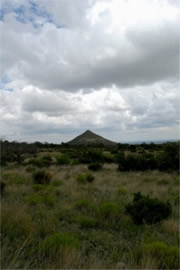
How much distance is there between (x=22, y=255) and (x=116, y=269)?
5.19 ft

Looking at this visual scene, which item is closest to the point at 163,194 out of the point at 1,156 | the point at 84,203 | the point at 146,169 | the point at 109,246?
the point at 84,203

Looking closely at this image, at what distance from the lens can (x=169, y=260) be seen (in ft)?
13.3

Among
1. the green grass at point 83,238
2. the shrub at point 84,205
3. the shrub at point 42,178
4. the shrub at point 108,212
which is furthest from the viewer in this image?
the shrub at point 42,178

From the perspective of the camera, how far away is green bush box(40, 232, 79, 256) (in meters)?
4.08

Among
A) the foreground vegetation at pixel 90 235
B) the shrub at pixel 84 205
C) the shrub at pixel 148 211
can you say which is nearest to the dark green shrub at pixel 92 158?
the foreground vegetation at pixel 90 235

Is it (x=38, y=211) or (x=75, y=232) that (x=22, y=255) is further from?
(x=38, y=211)

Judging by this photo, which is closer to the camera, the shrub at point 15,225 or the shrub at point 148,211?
the shrub at point 15,225

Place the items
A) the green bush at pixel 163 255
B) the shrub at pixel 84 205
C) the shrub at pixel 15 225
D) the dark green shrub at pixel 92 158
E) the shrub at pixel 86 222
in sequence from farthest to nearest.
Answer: the dark green shrub at pixel 92 158 → the shrub at pixel 84 205 → the shrub at pixel 86 222 → the shrub at pixel 15 225 → the green bush at pixel 163 255

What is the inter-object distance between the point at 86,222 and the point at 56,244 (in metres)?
1.74

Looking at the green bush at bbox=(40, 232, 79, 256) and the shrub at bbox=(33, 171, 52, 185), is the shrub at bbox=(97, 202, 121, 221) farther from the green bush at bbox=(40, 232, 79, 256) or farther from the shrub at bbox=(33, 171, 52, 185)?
the shrub at bbox=(33, 171, 52, 185)

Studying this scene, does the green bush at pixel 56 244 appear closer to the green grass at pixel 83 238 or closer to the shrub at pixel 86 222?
the green grass at pixel 83 238

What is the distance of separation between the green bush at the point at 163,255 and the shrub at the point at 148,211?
1.58 meters

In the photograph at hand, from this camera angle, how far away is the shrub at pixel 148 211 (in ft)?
20.1

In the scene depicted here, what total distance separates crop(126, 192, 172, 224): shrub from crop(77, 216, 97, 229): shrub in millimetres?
1084
